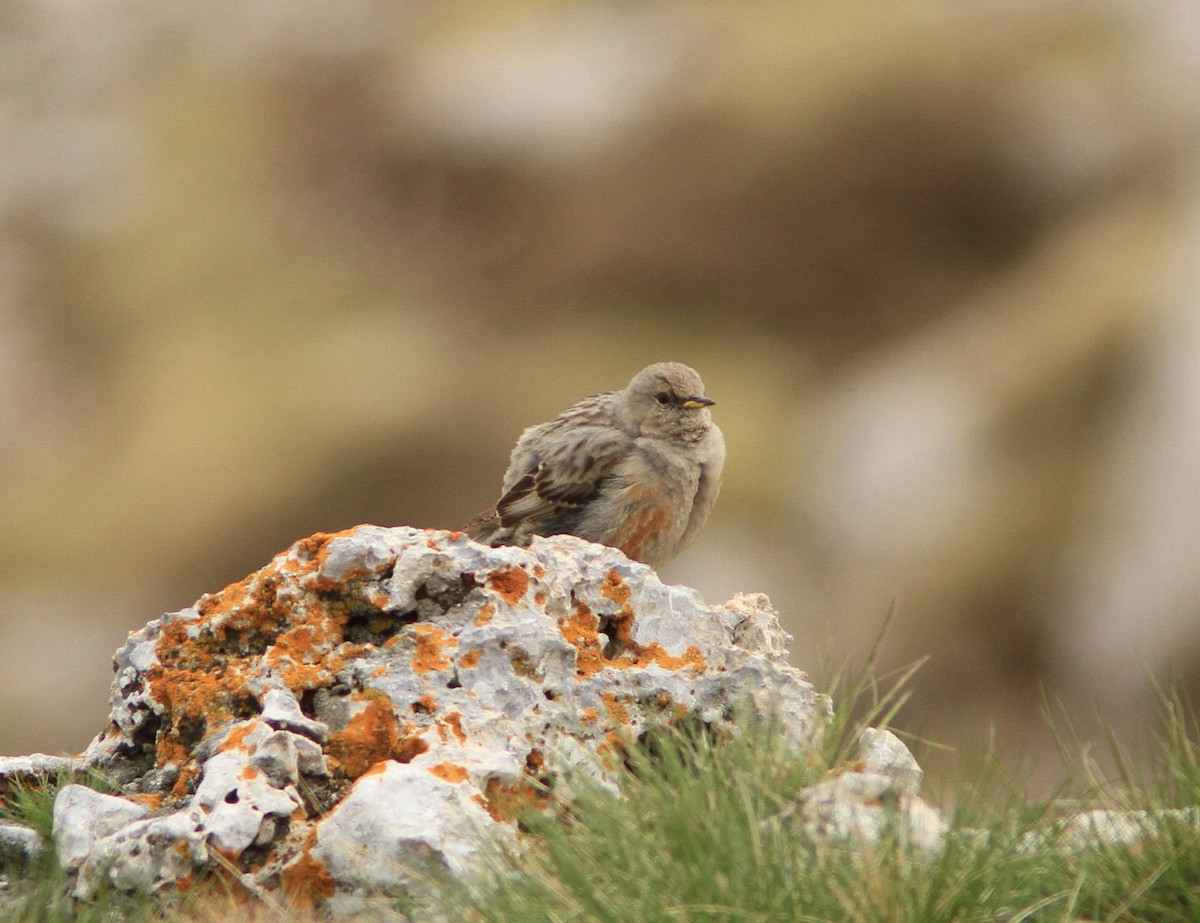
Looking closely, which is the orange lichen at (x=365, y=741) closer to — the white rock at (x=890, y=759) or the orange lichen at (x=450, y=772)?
the orange lichen at (x=450, y=772)

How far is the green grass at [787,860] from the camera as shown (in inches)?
153

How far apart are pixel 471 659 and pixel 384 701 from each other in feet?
1.05

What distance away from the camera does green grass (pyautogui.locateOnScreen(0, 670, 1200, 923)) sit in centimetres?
389

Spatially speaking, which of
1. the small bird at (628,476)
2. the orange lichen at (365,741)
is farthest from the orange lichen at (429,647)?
the small bird at (628,476)

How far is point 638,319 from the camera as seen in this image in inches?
975

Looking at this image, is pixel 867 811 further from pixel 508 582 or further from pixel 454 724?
pixel 508 582

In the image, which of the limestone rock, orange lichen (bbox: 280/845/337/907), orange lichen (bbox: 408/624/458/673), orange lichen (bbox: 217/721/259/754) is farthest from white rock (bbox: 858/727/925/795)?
orange lichen (bbox: 217/721/259/754)

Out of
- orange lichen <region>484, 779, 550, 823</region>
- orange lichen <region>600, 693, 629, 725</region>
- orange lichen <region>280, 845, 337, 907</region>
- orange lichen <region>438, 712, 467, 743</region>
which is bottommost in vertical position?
orange lichen <region>280, 845, 337, 907</region>

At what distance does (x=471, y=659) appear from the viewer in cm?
529

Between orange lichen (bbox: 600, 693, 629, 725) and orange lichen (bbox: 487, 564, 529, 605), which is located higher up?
orange lichen (bbox: 487, 564, 529, 605)

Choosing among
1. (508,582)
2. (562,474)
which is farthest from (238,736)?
(562,474)

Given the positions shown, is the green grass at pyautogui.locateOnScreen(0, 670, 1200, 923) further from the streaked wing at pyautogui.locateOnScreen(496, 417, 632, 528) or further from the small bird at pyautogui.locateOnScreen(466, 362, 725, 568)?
the streaked wing at pyautogui.locateOnScreen(496, 417, 632, 528)

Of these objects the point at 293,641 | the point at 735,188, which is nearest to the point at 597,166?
the point at 735,188

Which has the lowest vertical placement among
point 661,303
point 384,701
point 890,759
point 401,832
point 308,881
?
point 890,759
